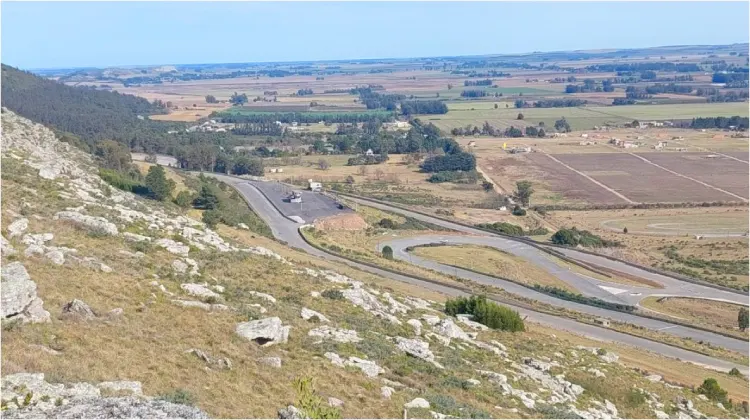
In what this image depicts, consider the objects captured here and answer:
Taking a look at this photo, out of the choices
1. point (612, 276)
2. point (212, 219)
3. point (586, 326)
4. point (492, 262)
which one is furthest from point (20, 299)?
point (612, 276)

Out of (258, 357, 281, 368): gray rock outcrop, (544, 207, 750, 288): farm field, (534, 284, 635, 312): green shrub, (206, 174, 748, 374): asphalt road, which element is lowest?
(544, 207, 750, 288): farm field

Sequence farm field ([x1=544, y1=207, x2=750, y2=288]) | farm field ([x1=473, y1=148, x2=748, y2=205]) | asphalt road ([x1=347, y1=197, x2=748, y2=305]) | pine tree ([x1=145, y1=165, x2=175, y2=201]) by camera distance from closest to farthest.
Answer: asphalt road ([x1=347, y1=197, x2=748, y2=305]), pine tree ([x1=145, y1=165, x2=175, y2=201]), farm field ([x1=544, y1=207, x2=750, y2=288]), farm field ([x1=473, y1=148, x2=748, y2=205])

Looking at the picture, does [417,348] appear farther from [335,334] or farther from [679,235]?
[679,235]

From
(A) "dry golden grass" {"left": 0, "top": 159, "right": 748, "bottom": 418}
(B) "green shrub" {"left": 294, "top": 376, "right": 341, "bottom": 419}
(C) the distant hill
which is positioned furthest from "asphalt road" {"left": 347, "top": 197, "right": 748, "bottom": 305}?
(C) the distant hill

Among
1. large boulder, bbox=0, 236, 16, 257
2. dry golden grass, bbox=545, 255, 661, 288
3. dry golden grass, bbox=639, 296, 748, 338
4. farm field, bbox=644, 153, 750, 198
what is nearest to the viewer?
large boulder, bbox=0, 236, 16, 257

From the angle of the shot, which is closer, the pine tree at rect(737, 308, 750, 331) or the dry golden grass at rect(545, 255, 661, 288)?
the pine tree at rect(737, 308, 750, 331)

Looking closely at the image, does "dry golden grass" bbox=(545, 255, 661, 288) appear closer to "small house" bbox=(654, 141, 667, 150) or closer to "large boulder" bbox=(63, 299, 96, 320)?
"large boulder" bbox=(63, 299, 96, 320)
